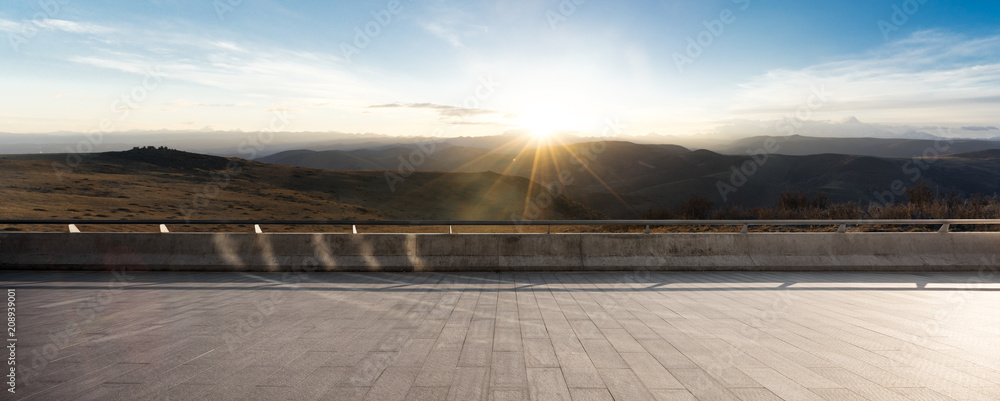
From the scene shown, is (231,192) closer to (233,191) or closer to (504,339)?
(233,191)

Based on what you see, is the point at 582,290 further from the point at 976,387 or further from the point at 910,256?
the point at 910,256

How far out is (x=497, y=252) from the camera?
416 inches

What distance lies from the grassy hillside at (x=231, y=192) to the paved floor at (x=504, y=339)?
81.4 ft

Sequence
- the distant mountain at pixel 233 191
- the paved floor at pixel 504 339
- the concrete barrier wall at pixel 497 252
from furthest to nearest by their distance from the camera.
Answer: the distant mountain at pixel 233 191
the concrete barrier wall at pixel 497 252
the paved floor at pixel 504 339

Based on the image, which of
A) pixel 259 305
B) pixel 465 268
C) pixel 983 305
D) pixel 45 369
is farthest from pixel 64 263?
pixel 983 305

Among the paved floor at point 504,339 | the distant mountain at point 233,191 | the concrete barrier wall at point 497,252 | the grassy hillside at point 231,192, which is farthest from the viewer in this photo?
the distant mountain at point 233,191

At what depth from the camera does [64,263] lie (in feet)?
33.6

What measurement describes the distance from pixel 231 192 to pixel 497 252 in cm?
5113

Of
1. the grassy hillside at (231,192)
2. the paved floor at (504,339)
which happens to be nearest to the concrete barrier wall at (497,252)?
the paved floor at (504,339)

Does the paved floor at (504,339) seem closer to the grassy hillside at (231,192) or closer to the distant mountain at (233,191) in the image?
the grassy hillside at (231,192)

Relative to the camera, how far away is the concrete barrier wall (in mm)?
10336

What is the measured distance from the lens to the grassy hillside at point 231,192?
3591 centimetres

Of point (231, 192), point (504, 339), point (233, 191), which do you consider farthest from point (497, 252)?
point (233, 191)

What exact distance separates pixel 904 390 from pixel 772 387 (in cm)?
112
